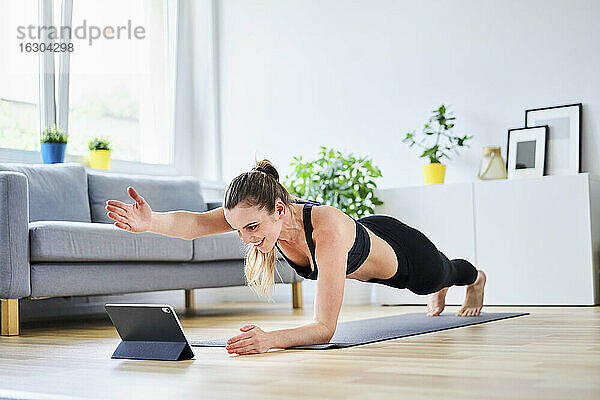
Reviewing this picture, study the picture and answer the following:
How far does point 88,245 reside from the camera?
3.38 metres

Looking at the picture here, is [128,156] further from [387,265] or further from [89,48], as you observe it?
[387,265]

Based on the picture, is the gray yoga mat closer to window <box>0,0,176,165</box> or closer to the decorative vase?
the decorative vase

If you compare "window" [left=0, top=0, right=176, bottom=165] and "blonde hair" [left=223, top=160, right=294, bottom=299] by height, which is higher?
"window" [left=0, top=0, right=176, bottom=165]

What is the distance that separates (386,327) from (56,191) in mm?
1953

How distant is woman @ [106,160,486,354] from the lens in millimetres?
2205

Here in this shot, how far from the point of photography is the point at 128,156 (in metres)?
5.39

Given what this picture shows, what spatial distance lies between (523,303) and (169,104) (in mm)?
2963

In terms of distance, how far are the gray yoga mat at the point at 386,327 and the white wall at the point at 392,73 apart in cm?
159

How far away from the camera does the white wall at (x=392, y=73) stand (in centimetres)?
460

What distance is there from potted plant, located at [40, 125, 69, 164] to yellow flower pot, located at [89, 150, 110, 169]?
1.06 feet

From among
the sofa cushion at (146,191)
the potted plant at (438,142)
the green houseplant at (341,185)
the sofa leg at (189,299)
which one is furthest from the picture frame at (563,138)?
the sofa leg at (189,299)

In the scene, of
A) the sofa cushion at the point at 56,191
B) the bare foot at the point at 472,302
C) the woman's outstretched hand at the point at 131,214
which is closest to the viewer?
the woman's outstretched hand at the point at 131,214
